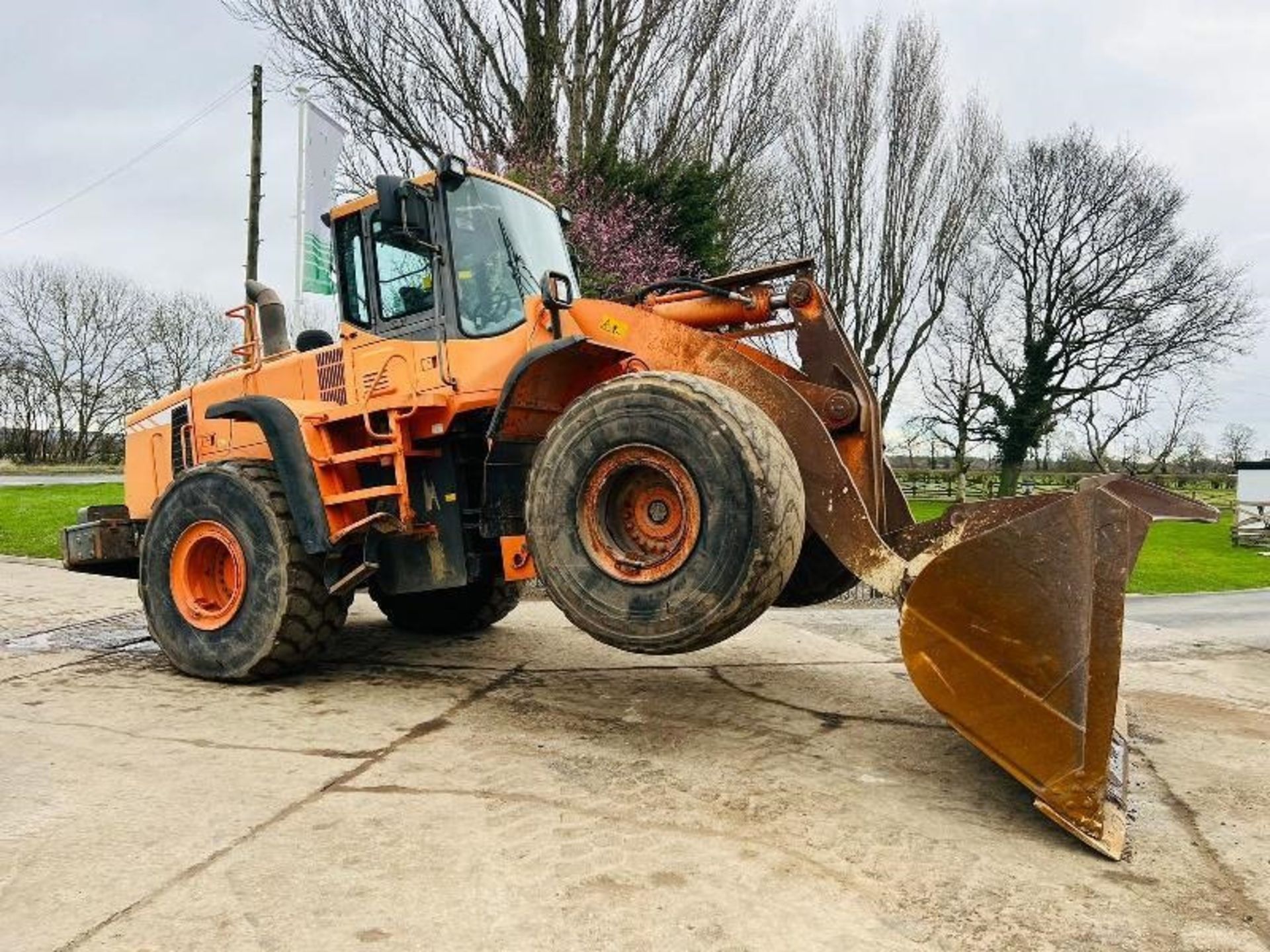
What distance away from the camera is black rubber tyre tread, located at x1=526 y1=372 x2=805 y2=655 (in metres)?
3.61

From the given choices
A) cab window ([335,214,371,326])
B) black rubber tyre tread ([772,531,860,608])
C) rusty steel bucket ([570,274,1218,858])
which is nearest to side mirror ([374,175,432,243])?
cab window ([335,214,371,326])

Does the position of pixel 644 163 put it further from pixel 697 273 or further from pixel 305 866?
pixel 305 866

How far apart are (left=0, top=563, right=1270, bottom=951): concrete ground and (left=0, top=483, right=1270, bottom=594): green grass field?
7.12 meters

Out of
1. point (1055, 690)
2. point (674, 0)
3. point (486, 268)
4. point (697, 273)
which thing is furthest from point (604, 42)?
point (1055, 690)

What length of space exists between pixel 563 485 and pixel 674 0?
14697mm

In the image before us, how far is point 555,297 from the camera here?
15.1ft

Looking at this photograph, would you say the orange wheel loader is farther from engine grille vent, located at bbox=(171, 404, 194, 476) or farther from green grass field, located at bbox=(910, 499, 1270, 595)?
green grass field, located at bbox=(910, 499, 1270, 595)

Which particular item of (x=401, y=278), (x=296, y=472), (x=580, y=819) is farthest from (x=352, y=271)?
(x=580, y=819)

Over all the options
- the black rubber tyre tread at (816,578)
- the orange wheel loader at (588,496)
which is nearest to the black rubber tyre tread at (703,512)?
the orange wheel loader at (588,496)

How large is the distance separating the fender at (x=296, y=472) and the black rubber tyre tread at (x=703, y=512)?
1.47 m

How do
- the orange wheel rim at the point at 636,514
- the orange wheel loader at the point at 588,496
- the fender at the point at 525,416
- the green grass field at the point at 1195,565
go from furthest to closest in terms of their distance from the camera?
the green grass field at the point at 1195,565 < the fender at the point at 525,416 < the orange wheel rim at the point at 636,514 < the orange wheel loader at the point at 588,496

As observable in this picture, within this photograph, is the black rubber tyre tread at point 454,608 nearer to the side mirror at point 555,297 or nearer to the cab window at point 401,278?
the cab window at point 401,278

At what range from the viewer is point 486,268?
4.95m

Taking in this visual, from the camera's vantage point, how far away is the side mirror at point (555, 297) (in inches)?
181
